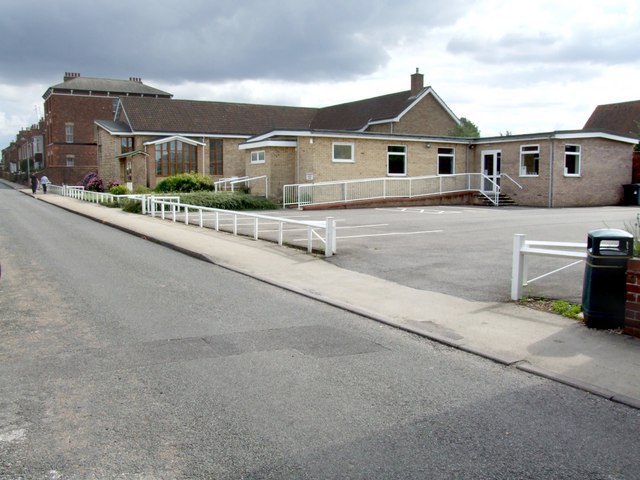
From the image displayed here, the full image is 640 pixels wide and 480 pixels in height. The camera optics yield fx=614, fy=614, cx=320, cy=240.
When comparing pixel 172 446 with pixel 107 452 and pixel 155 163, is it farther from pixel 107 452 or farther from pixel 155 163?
pixel 155 163

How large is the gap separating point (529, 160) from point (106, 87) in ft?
183

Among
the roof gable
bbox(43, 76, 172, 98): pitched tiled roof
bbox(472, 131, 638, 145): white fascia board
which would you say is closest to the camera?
bbox(472, 131, 638, 145): white fascia board

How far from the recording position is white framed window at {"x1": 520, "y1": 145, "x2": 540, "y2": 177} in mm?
32406

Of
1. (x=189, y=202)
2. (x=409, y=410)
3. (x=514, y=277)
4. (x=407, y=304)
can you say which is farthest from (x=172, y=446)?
(x=189, y=202)

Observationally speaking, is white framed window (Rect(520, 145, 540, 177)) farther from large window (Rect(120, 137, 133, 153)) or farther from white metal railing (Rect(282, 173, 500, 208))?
large window (Rect(120, 137, 133, 153))

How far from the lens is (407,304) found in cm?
876

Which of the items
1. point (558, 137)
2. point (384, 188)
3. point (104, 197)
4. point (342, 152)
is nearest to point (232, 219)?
point (384, 188)

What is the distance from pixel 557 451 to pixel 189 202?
81.2ft

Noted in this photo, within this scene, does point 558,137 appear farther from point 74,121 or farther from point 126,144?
point 74,121

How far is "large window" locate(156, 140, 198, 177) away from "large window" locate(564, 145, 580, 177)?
25.7 metres

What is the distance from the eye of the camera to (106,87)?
7269 cm

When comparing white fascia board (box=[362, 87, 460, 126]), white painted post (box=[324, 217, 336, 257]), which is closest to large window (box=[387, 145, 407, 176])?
white fascia board (box=[362, 87, 460, 126])

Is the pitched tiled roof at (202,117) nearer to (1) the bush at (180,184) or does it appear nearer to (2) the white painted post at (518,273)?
(1) the bush at (180,184)

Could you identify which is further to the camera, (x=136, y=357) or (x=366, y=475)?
(x=136, y=357)
